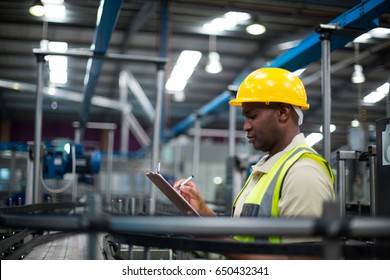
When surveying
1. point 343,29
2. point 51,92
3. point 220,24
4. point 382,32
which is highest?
point 220,24

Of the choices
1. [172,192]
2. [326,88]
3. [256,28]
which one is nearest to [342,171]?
[326,88]

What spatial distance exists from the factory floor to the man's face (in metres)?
1.43

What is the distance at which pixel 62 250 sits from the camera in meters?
3.56

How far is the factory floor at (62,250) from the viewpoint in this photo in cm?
316

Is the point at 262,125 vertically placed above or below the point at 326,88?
below

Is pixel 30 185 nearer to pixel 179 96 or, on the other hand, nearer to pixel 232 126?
pixel 232 126

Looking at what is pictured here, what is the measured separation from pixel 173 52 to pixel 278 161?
1040cm

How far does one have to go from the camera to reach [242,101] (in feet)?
6.98

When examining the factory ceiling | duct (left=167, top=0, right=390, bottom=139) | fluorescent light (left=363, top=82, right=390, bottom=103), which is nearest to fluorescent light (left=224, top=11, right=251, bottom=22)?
the factory ceiling

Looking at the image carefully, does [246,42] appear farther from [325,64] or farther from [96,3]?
[325,64]

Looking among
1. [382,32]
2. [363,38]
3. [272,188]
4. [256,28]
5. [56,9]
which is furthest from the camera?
[256,28]

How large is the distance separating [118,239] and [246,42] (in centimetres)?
1065

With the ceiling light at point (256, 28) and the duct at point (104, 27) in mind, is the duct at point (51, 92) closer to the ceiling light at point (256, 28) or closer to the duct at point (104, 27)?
the duct at point (104, 27)
